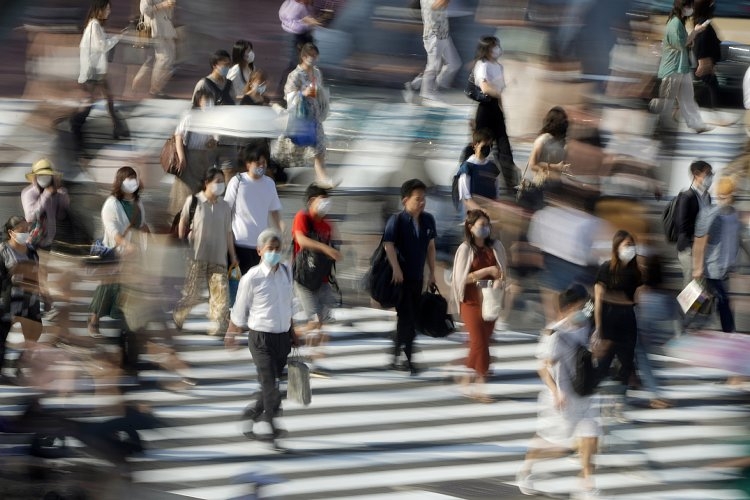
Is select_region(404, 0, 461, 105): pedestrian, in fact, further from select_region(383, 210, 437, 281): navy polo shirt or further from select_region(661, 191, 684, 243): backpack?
select_region(383, 210, 437, 281): navy polo shirt

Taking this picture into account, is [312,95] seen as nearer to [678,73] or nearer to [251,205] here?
[251,205]

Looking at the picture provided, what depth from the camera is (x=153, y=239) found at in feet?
37.2

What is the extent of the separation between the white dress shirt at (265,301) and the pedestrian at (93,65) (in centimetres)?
591

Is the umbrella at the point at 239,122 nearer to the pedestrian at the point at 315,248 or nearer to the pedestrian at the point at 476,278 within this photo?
the pedestrian at the point at 315,248

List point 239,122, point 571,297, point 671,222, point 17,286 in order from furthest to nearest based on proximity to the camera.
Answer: point 239,122, point 671,222, point 17,286, point 571,297

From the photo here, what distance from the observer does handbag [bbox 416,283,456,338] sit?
1100cm

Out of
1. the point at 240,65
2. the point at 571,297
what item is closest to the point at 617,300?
the point at 571,297

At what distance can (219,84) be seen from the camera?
1390 centimetres

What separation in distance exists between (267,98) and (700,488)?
6599mm

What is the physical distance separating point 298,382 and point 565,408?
1885 mm

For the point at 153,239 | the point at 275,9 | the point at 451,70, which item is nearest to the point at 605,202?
the point at 153,239

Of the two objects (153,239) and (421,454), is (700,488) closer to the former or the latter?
(421,454)

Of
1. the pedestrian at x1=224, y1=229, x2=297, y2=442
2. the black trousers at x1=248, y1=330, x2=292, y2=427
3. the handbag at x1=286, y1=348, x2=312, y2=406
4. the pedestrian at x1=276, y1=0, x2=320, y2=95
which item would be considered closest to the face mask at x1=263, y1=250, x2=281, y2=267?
the pedestrian at x1=224, y1=229, x2=297, y2=442

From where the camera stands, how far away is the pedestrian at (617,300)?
10.0 metres
